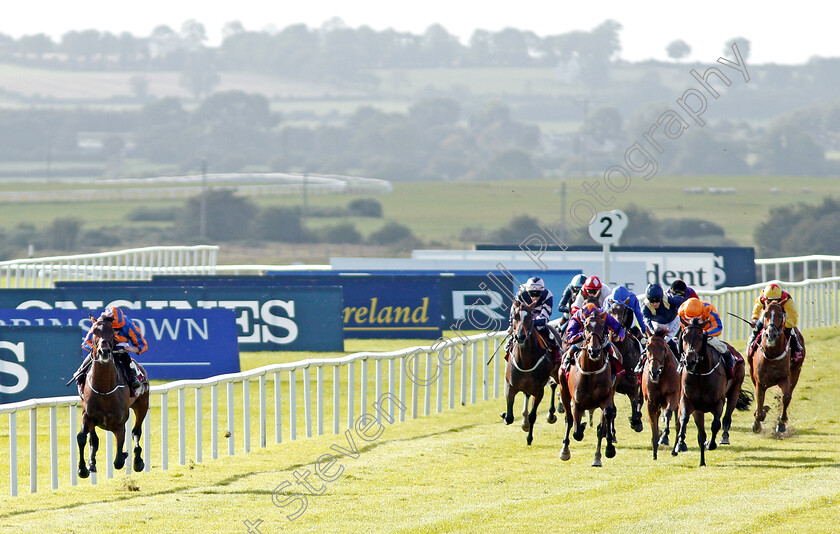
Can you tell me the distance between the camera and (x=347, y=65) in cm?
15900

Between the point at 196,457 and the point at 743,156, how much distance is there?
A: 80.1 meters

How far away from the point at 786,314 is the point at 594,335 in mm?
2889

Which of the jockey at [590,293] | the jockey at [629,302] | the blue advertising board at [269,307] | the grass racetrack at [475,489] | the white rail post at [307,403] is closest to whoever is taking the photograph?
the grass racetrack at [475,489]

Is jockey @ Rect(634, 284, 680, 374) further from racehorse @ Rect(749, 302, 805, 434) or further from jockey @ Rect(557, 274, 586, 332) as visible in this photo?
racehorse @ Rect(749, 302, 805, 434)

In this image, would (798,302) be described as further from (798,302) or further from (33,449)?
(33,449)

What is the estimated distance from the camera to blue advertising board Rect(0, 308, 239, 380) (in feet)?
50.6

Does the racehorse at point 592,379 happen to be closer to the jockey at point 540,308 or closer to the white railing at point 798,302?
the jockey at point 540,308

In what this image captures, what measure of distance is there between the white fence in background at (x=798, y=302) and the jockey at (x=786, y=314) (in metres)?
6.27

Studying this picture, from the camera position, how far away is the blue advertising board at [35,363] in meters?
12.4

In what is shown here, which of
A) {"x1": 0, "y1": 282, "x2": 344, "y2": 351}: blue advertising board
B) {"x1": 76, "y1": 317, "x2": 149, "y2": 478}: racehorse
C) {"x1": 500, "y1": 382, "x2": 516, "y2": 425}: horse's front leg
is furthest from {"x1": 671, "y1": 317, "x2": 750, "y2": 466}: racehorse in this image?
{"x1": 0, "y1": 282, "x2": 344, "y2": 351}: blue advertising board

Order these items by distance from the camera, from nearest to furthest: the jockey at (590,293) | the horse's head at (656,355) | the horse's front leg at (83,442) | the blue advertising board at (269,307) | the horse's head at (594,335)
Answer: the horse's front leg at (83,442), the horse's head at (594,335), the horse's head at (656,355), the jockey at (590,293), the blue advertising board at (269,307)

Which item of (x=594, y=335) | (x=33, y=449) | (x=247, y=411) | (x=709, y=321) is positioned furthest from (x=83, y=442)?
(x=709, y=321)

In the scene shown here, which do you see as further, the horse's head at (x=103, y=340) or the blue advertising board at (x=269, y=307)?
the blue advertising board at (x=269, y=307)

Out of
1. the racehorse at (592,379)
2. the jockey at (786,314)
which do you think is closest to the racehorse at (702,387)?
the racehorse at (592,379)
